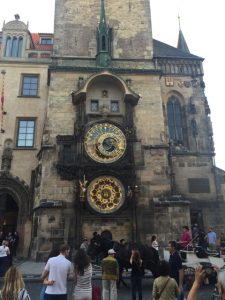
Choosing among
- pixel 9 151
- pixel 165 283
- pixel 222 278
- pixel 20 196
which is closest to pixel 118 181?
pixel 20 196

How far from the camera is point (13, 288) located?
3189 mm

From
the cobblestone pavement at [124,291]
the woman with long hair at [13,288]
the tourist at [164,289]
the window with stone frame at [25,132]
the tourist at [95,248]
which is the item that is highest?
the window with stone frame at [25,132]

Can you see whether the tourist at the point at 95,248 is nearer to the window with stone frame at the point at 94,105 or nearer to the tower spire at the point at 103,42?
the window with stone frame at the point at 94,105

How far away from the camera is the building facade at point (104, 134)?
1472 centimetres

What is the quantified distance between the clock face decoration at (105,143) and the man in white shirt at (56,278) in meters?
10.4

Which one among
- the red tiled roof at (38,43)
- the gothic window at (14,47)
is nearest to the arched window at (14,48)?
the gothic window at (14,47)

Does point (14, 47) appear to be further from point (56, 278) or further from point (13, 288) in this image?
point (13, 288)

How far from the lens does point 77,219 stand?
14.5m

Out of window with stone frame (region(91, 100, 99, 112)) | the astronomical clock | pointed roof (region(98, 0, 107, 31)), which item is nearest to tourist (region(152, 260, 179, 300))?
the astronomical clock

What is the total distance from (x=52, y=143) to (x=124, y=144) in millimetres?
3713

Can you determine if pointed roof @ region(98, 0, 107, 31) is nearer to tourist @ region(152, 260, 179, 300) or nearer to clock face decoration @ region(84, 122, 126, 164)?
clock face decoration @ region(84, 122, 126, 164)

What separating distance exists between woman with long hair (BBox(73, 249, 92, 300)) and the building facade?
932 centimetres

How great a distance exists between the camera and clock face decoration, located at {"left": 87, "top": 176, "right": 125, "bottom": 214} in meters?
14.7

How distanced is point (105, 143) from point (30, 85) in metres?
8.66
